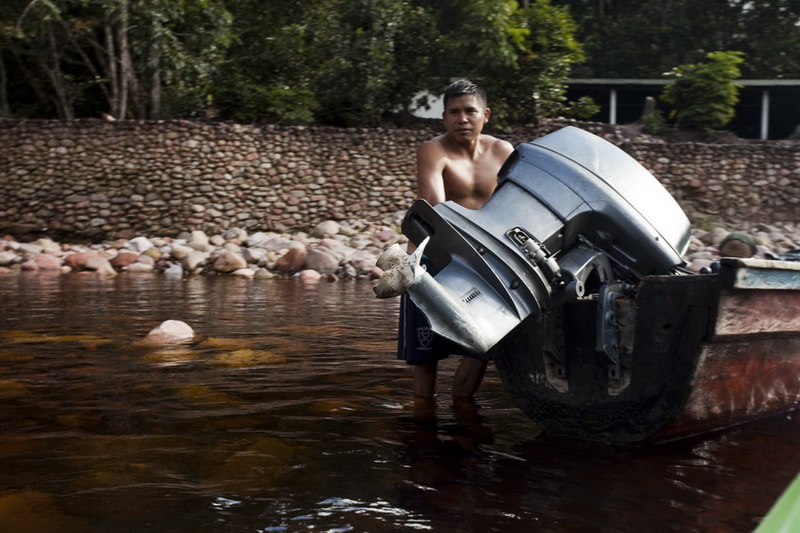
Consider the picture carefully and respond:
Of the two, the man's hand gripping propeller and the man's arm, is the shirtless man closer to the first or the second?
the man's arm

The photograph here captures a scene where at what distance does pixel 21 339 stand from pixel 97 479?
352cm

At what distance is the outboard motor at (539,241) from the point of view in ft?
9.25

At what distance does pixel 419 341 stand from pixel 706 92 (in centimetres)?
1676

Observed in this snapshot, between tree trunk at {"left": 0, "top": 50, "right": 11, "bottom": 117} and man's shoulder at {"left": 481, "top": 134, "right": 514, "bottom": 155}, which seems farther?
tree trunk at {"left": 0, "top": 50, "right": 11, "bottom": 117}

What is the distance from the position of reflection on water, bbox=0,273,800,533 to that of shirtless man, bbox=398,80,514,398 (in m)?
0.29

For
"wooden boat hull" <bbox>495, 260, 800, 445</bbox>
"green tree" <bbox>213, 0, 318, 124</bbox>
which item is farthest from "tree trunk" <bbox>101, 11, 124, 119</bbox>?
"wooden boat hull" <bbox>495, 260, 800, 445</bbox>

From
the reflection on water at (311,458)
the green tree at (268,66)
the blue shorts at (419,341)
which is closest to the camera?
the reflection on water at (311,458)

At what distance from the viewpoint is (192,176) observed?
16297 millimetres

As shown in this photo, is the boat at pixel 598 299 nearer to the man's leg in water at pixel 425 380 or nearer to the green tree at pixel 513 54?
the man's leg in water at pixel 425 380

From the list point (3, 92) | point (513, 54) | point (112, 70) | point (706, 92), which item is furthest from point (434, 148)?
point (706, 92)

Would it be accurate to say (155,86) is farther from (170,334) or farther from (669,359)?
(669,359)

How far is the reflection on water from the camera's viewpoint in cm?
242

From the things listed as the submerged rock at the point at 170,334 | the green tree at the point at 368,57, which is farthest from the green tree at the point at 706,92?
the submerged rock at the point at 170,334

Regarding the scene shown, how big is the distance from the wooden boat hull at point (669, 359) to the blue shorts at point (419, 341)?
41cm
